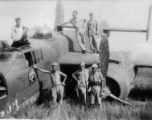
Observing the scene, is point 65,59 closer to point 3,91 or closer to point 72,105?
point 72,105

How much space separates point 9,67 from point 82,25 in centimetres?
492

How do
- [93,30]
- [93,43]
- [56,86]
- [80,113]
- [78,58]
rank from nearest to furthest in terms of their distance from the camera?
[80,113], [56,86], [78,58], [93,30], [93,43]

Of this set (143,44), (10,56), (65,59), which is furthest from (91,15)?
(143,44)

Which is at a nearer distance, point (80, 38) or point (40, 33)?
point (40, 33)

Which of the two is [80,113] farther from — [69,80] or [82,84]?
[69,80]

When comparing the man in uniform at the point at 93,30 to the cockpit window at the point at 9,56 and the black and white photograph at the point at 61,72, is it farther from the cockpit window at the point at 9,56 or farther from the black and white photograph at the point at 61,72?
the cockpit window at the point at 9,56

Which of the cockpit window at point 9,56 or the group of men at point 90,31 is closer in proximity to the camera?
the cockpit window at point 9,56

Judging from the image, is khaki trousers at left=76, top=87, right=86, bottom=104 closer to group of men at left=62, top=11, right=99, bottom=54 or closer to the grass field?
the grass field

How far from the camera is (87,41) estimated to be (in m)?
11.4

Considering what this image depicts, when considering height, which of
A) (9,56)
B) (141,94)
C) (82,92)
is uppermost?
(9,56)

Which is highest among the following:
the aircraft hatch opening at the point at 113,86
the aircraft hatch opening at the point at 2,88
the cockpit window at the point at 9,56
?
the cockpit window at the point at 9,56

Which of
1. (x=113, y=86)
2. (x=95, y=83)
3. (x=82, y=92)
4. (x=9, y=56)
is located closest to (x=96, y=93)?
(x=95, y=83)

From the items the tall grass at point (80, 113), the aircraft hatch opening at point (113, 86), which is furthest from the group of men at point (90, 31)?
the tall grass at point (80, 113)

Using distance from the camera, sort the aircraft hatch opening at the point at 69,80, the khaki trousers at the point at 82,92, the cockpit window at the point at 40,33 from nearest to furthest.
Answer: the khaki trousers at the point at 82,92 → the cockpit window at the point at 40,33 → the aircraft hatch opening at the point at 69,80
